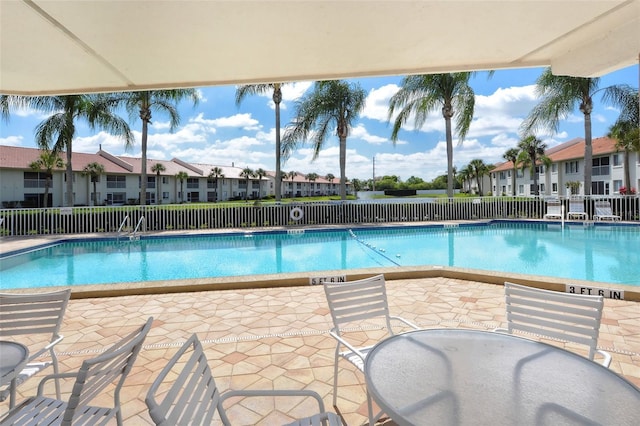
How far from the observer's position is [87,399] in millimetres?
1389

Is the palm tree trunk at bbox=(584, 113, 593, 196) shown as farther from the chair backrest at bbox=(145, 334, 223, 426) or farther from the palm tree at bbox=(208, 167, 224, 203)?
the palm tree at bbox=(208, 167, 224, 203)

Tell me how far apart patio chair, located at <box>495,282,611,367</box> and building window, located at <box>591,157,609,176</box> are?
31.0 meters

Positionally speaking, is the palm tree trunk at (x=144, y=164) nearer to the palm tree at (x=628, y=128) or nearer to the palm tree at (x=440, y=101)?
the palm tree at (x=440, y=101)

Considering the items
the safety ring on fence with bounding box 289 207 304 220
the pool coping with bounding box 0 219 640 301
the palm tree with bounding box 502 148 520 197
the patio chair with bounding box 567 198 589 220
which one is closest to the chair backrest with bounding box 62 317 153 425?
the pool coping with bounding box 0 219 640 301

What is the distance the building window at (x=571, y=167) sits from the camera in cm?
2967

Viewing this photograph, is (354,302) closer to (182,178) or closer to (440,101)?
(440,101)

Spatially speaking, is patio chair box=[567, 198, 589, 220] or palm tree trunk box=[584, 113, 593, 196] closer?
patio chair box=[567, 198, 589, 220]

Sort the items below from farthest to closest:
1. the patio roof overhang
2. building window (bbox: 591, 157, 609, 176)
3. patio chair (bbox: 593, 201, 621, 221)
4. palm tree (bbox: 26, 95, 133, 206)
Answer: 1. building window (bbox: 591, 157, 609, 176)
2. palm tree (bbox: 26, 95, 133, 206)
3. patio chair (bbox: 593, 201, 621, 221)
4. the patio roof overhang

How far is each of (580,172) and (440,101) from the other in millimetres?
21716

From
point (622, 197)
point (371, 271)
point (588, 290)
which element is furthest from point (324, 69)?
point (622, 197)

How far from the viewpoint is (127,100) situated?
15.8 meters

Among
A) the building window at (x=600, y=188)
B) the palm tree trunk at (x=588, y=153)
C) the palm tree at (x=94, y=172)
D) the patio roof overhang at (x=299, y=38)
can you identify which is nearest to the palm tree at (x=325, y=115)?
the palm tree trunk at (x=588, y=153)

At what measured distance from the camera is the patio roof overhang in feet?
7.25

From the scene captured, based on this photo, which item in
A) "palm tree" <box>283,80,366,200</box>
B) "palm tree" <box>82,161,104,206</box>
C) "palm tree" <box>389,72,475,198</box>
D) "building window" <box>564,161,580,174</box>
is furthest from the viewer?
"building window" <box>564,161,580,174</box>
